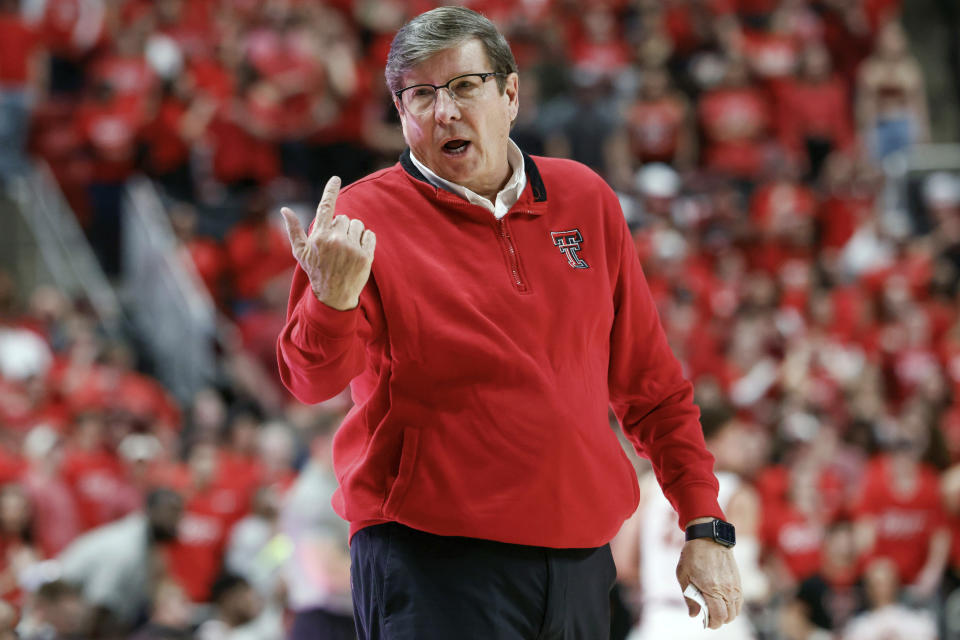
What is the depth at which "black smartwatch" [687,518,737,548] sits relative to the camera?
2639mm

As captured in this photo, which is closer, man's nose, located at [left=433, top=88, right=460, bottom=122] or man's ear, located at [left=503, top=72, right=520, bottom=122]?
A: man's nose, located at [left=433, top=88, right=460, bottom=122]

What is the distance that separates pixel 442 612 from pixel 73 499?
598 centimetres

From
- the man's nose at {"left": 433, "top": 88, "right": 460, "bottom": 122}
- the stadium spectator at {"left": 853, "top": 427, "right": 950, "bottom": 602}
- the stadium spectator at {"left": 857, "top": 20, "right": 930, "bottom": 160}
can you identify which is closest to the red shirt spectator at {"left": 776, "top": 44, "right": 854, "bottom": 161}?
the stadium spectator at {"left": 857, "top": 20, "right": 930, "bottom": 160}

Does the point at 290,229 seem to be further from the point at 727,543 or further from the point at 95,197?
the point at 95,197

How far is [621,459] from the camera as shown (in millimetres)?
2559

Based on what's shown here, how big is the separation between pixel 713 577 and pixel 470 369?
2.29 feet

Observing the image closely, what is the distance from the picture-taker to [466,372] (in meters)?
2.38

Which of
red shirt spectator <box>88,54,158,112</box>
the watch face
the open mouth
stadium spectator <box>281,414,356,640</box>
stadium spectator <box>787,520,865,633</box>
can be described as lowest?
stadium spectator <box>787,520,865,633</box>

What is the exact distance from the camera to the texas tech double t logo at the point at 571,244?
2586 millimetres

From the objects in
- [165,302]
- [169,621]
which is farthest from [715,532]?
[165,302]

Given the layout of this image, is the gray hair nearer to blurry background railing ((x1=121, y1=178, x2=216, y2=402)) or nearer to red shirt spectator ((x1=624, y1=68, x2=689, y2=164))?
blurry background railing ((x1=121, y1=178, x2=216, y2=402))

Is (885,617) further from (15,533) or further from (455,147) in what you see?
(455,147)

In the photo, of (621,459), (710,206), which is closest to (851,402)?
(710,206)

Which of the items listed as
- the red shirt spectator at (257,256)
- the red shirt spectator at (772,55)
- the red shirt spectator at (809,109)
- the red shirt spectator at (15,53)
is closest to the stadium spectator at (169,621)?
the red shirt spectator at (257,256)
